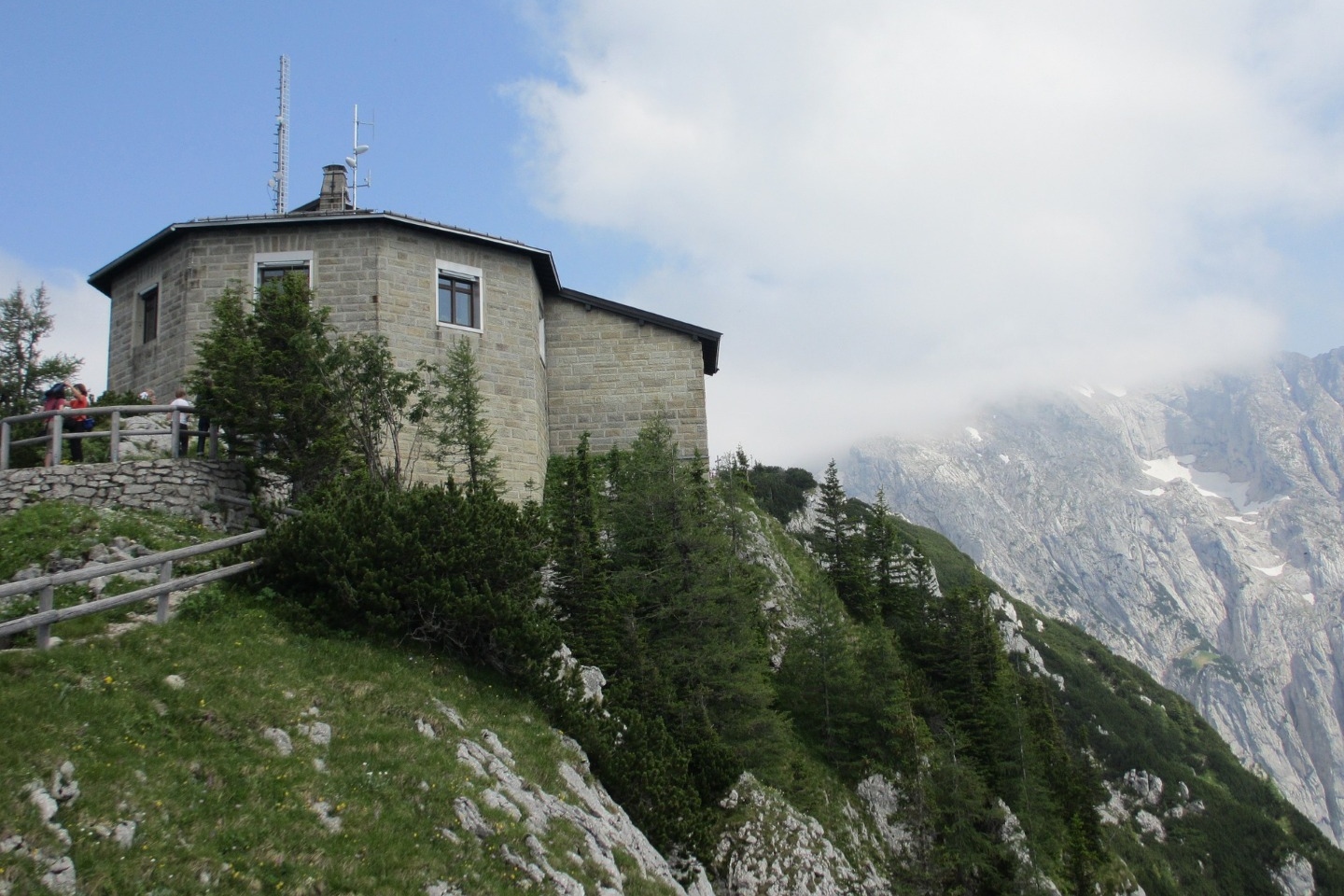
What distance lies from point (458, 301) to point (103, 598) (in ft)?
51.2

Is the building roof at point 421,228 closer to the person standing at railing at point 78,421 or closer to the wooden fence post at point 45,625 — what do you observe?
the person standing at railing at point 78,421

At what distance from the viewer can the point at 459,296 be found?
28453 millimetres

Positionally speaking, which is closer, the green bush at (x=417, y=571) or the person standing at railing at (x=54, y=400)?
the green bush at (x=417, y=571)

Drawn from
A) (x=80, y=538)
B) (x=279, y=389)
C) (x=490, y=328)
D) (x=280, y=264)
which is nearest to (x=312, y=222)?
(x=280, y=264)

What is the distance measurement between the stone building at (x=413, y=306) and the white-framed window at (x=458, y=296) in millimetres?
33

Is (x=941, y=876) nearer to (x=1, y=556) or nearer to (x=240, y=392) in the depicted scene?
(x=240, y=392)

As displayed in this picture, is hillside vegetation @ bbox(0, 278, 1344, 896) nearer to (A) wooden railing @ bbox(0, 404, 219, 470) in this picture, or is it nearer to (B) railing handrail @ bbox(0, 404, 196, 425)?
(A) wooden railing @ bbox(0, 404, 219, 470)

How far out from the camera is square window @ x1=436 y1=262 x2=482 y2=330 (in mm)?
28141

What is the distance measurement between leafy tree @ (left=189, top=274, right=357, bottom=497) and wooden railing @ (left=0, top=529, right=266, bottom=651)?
3.66 m

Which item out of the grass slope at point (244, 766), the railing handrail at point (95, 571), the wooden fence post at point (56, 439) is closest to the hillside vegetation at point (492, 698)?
the grass slope at point (244, 766)

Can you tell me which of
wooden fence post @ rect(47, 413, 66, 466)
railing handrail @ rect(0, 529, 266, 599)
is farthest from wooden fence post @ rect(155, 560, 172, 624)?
wooden fence post @ rect(47, 413, 66, 466)

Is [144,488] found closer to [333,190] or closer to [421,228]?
[421,228]

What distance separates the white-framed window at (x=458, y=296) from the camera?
92.2 feet

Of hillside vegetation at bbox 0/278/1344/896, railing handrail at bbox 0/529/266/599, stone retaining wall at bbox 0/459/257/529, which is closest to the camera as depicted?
hillside vegetation at bbox 0/278/1344/896
